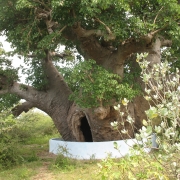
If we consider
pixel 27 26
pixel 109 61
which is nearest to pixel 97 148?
pixel 109 61

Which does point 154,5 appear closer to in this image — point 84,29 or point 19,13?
point 84,29

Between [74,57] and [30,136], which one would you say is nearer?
[74,57]

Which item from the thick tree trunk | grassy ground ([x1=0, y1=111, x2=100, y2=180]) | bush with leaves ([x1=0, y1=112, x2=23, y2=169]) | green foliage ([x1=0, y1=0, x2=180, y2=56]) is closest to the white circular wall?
→ the thick tree trunk

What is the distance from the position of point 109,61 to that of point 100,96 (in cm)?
140

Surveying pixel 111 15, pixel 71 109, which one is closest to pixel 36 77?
pixel 71 109

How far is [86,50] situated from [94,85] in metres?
1.49

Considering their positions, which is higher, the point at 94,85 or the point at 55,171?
the point at 94,85

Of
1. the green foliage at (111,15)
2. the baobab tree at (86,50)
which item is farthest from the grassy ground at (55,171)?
the green foliage at (111,15)

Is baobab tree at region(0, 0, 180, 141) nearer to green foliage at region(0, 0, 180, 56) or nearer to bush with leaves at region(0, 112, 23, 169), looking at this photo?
green foliage at region(0, 0, 180, 56)

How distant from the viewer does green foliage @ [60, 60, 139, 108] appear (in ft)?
16.6

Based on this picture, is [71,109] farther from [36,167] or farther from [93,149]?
[36,167]

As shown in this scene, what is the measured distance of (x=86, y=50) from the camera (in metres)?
6.39

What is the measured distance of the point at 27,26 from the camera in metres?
5.80

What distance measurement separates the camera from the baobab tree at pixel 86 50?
496 centimetres
